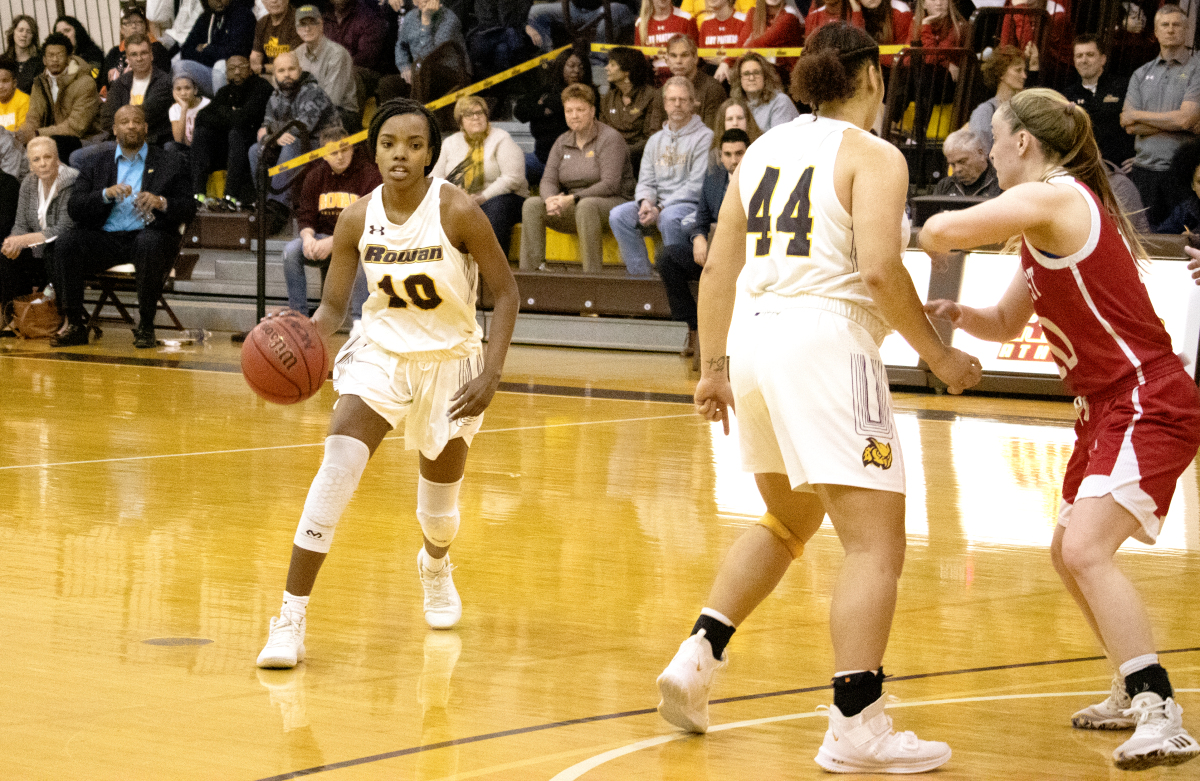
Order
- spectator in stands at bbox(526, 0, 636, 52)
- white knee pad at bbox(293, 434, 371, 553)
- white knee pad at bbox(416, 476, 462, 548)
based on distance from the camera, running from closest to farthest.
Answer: white knee pad at bbox(293, 434, 371, 553), white knee pad at bbox(416, 476, 462, 548), spectator in stands at bbox(526, 0, 636, 52)

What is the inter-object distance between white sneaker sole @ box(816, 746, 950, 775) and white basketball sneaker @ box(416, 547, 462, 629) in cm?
150

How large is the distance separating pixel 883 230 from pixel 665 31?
36.0 ft

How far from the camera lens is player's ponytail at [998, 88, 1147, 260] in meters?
3.32

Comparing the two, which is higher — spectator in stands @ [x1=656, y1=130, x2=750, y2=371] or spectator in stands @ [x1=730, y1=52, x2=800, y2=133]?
spectator in stands @ [x1=730, y1=52, x2=800, y2=133]

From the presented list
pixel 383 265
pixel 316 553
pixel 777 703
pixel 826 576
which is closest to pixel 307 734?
pixel 316 553

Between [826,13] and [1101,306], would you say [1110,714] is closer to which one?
[1101,306]

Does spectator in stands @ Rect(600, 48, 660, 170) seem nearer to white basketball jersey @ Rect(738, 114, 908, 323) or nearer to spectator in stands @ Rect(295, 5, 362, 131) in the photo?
spectator in stands @ Rect(295, 5, 362, 131)

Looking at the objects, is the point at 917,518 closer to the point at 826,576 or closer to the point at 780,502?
the point at 826,576

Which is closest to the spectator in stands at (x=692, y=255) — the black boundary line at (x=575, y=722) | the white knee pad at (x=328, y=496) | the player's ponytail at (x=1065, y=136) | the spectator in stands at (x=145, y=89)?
the spectator in stands at (x=145, y=89)

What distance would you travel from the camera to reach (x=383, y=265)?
4180 mm

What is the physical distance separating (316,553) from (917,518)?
2.94 meters

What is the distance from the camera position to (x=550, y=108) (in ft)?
43.1

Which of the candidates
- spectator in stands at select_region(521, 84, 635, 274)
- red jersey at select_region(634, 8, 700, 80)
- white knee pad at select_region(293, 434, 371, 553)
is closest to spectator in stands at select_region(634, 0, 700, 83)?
red jersey at select_region(634, 8, 700, 80)

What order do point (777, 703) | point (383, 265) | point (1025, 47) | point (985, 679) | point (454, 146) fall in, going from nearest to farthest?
point (777, 703)
point (985, 679)
point (383, 265)
point (1025, 47)
point (454, 146)
